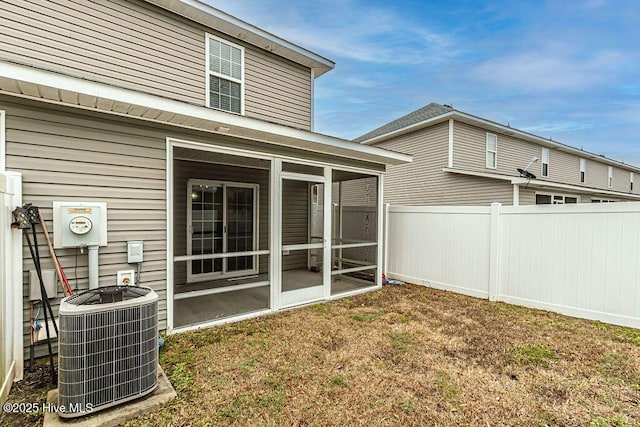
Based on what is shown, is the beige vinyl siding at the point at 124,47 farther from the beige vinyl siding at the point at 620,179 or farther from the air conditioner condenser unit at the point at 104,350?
the beige vinyl siding at the point at 620,179

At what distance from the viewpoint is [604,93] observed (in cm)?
1664

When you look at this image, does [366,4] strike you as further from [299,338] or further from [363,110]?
[363,110]

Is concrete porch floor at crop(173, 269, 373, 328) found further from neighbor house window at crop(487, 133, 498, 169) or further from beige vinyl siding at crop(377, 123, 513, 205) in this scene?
neighbor house window at crop(487, 133, 498, 169)

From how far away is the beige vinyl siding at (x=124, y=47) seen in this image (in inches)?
170

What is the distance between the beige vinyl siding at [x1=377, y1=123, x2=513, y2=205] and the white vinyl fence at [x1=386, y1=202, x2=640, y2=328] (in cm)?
457

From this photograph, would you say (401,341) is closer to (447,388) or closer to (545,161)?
(447,388)

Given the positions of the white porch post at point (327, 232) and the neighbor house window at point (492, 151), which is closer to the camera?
the white porch post at point (327, 232)

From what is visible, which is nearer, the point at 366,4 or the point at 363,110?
the point at 366,4

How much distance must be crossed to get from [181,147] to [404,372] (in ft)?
12.2

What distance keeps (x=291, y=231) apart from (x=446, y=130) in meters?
7.00

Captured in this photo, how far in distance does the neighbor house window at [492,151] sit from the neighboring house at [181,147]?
7.39m

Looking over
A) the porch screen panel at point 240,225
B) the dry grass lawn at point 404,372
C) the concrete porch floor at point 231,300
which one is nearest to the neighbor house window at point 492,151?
the concrete porch floor at point 231,300

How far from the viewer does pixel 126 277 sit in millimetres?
3393

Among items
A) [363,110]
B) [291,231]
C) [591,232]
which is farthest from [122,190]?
[363,110]
